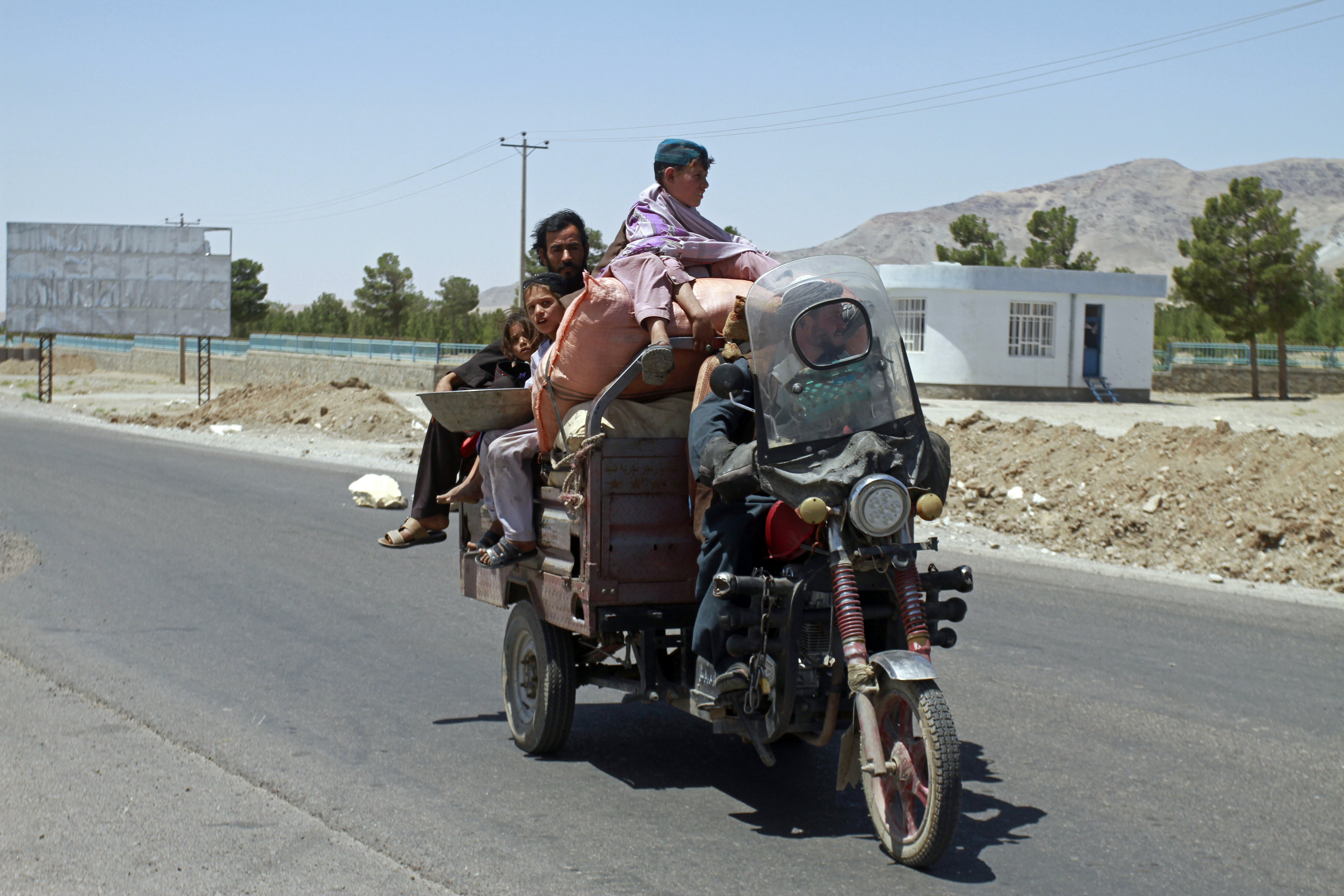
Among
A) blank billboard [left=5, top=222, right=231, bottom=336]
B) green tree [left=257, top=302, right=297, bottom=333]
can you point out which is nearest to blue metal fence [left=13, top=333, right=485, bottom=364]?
blank billboard [left=5, top=222, right=231, bottom=336]

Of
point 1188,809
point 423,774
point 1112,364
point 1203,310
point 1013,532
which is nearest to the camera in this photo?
point 1188,809

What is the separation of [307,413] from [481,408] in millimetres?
23620

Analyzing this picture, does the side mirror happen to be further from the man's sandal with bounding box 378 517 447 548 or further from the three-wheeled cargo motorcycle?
the man's sandal with bounding box 378 517 447 548

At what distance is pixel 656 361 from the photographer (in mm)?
4430

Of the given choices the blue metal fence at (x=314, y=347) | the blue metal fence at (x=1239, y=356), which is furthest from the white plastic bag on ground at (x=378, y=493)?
the blue metal fence at (x=1239, y=356)

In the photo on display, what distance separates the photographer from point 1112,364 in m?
36.0

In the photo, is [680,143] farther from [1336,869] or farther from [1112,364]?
[1112,364]

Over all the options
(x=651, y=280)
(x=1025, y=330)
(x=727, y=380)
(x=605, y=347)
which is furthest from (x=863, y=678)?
(x=1025, y=330)

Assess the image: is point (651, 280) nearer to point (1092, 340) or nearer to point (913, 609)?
point (913, 609)

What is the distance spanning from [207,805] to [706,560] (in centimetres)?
205

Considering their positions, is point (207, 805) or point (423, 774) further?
point (423, 774)

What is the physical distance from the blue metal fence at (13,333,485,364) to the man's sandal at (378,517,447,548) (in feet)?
122

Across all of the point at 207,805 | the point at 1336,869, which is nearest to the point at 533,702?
the point at 207,805

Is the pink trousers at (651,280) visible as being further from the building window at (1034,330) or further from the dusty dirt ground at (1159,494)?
the building window at (1034,330)
